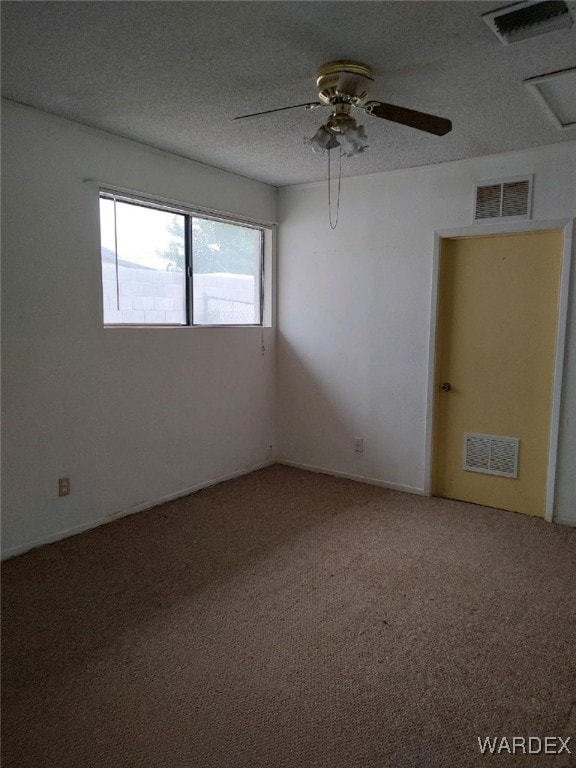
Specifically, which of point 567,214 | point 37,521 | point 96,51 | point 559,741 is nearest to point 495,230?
point 567,214

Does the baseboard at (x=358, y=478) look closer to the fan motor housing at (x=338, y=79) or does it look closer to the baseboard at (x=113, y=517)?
the baseboard at (x=113, y=517)

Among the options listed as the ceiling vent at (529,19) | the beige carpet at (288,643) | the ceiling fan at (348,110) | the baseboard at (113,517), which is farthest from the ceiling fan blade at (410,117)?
the baseboard at (113,517)

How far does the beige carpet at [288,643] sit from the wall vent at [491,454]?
1.34 ft

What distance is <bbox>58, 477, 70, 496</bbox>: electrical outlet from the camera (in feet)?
10.1

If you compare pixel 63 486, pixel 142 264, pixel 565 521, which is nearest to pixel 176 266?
pixel 142 264

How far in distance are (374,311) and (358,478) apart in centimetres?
141

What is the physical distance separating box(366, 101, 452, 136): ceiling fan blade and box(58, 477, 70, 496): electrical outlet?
2.61 m

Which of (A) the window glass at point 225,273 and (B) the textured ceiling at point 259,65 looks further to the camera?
→ (A) the window glass at point 225,273

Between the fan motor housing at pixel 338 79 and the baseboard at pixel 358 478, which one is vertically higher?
the fan motor housing at pixel 338 79

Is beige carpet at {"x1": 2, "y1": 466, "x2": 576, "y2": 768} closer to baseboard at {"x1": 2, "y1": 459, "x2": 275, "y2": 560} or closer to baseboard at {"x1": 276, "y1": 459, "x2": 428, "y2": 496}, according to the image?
baseboard at {"x1": 2, "y1": 459, "x2": 275, "y2": 560}

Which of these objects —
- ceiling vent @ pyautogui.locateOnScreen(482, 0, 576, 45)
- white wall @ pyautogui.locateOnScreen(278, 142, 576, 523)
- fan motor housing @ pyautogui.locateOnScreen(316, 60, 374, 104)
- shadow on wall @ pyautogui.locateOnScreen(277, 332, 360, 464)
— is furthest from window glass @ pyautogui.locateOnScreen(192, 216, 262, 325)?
ceiling vent @ pyautogui.locateOnScreen(482, 0, 576, 45)

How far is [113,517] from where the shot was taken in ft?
11.2

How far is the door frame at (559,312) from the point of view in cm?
330

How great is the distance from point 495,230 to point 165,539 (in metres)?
3.01
